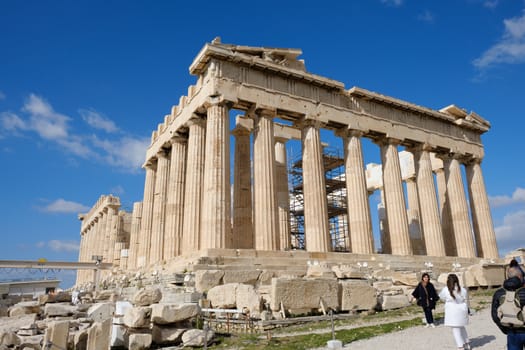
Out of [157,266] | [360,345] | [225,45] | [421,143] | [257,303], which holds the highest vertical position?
[225,45]

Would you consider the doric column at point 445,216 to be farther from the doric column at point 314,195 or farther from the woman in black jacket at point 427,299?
the woman in black jacket at point 427,299

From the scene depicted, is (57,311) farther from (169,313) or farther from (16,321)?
(169,313)

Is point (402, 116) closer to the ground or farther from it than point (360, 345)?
farther from it

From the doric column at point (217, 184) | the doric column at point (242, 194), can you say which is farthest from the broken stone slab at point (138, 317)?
the doric column at point (242, 194)

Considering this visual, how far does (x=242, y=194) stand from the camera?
1001 inches

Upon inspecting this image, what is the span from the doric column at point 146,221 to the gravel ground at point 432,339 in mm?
21870

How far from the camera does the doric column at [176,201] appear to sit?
80.7 feet

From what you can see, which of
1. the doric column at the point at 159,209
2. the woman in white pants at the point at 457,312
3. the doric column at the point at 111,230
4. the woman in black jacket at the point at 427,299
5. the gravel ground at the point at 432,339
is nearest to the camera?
the woman in white pants at the point at 457,312

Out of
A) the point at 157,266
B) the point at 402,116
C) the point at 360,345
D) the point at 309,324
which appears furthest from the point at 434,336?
the point at 402,116

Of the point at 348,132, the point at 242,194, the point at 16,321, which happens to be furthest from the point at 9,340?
the point at 348,132

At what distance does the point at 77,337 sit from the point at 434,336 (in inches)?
299

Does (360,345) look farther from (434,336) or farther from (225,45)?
(225,45)

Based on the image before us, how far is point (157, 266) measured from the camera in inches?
856

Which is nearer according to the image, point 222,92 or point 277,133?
point 222,92
